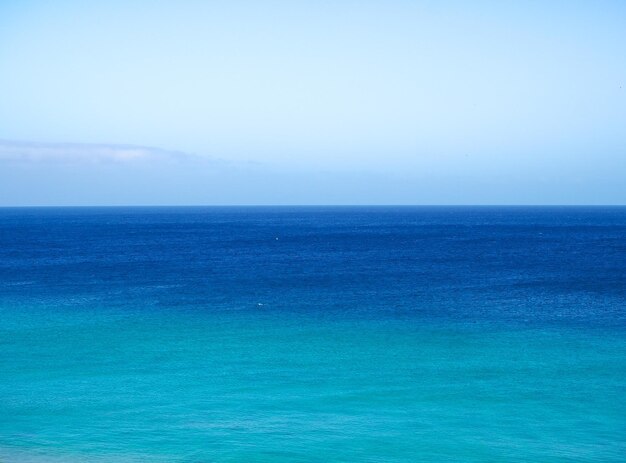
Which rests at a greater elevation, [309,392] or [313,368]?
[313,368]

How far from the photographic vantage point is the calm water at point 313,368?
1958 centimetres

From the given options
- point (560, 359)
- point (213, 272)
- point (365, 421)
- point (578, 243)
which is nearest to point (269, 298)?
point (213, 272)

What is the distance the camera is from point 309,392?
24.0 meters

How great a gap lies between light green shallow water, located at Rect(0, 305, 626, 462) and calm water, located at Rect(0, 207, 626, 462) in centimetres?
9

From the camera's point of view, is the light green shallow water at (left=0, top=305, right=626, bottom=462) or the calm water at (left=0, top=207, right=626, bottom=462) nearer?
the light green shallow water at (left=0, top=305, right=626, bottom=462)

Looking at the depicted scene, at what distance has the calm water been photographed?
19578 millimetres

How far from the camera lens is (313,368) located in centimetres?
2702

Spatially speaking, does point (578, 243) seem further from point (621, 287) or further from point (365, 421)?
point (365, 421)

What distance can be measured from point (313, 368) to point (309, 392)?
10.0 feet

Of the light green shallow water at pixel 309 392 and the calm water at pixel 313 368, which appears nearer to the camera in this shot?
the light green shallow water at pixel 309 392

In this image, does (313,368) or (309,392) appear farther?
(313,368)

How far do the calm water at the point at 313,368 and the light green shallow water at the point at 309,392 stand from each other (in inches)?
3.4

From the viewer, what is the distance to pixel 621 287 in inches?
1924

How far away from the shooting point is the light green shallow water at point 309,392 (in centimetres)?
1927
